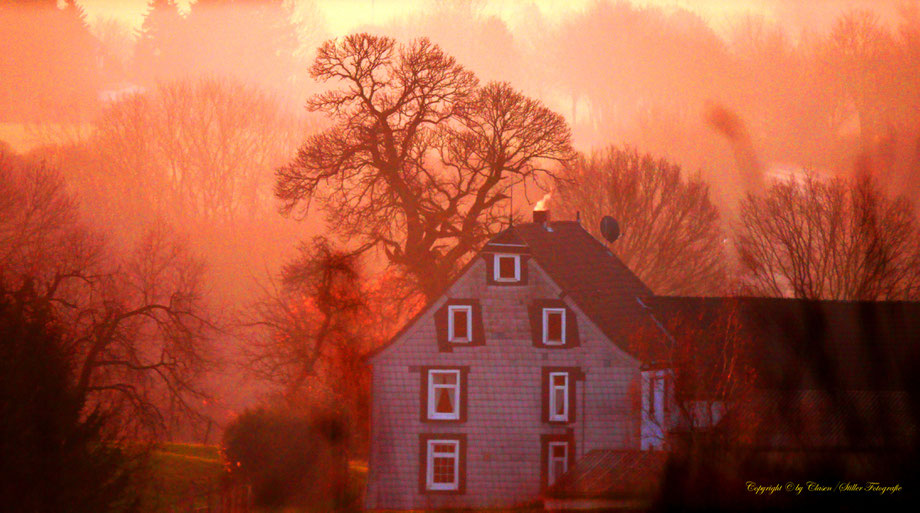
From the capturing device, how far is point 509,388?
47.8m

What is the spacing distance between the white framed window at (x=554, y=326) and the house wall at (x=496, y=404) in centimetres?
45

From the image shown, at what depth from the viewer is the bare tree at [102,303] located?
4566cm

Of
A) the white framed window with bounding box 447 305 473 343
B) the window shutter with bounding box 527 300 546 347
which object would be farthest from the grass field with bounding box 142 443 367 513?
the window shutter with bounding box 527 300 546 347

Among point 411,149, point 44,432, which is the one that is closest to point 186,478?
point 411,149

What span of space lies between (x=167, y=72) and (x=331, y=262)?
3132 inches

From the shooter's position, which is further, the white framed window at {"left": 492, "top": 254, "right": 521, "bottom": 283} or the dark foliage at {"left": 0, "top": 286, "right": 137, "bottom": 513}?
the white framed window at {"left": 492, "top": 254, "right": 521, "bottom": 283}

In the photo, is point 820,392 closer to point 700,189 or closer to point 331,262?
point 331,262

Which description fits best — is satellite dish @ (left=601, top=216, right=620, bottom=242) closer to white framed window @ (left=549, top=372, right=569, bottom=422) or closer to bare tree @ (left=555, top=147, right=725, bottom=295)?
bare tree @ (left=555, top=147, right=725, bottom=295)

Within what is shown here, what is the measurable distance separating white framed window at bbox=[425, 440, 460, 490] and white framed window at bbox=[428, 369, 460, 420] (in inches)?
40.4

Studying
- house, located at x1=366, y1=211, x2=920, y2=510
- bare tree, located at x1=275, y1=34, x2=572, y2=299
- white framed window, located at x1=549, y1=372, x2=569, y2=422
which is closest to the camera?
house, located at x1=366, y1=211, x2=920, y2=510

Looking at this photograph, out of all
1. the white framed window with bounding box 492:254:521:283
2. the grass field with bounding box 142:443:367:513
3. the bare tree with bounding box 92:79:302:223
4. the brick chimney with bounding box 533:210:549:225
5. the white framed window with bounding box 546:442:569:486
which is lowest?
the grass field with bounding box 142:443:367:513

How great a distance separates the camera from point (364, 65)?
2119 inches

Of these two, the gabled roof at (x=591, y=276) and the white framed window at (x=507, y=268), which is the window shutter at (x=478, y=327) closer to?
the white framed window at (x=507, y=268)

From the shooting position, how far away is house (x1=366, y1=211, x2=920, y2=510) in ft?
152
